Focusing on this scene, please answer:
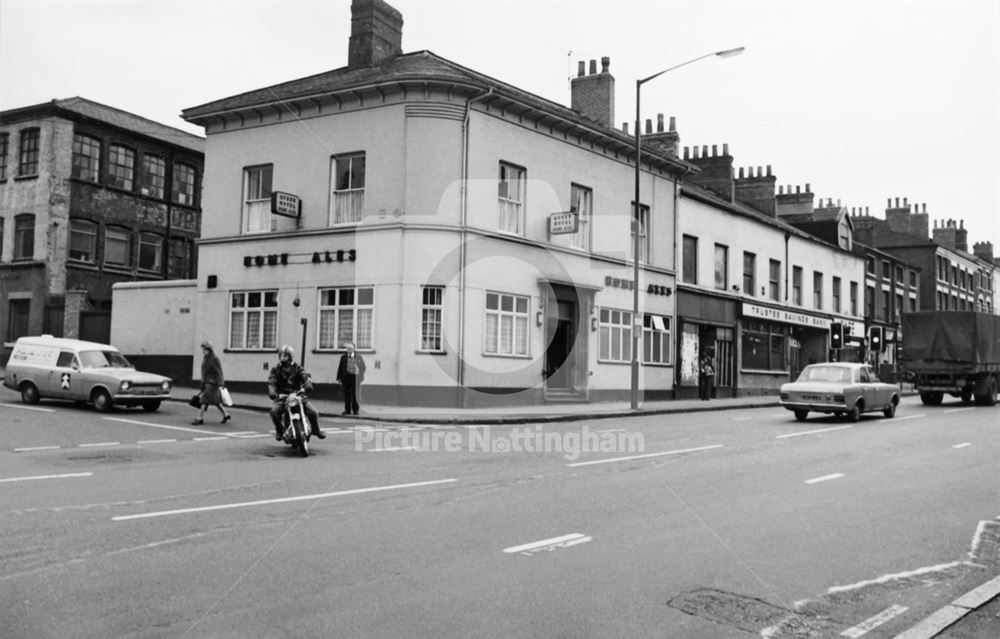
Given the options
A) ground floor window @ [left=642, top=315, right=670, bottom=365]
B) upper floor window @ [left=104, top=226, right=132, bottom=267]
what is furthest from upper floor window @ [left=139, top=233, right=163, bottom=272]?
ground floor window @ [left=642, top=315, right=670, bottom=365]

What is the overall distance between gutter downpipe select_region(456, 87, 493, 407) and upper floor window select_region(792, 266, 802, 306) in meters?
23.9

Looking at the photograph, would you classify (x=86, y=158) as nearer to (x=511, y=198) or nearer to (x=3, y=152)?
(x=3, y=152)

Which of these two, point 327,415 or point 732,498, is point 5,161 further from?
point 732,498

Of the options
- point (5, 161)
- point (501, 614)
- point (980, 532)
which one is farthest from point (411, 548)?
point (5, 161)

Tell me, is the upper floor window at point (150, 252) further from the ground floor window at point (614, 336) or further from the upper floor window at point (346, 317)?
the ground floor window at point (614, 336)

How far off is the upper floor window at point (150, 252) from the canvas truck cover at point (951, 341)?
31557 mm

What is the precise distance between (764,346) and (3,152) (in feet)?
113

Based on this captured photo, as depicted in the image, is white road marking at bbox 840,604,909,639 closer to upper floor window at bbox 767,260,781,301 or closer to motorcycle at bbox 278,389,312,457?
motorcycle at bbox 278,389,312,457

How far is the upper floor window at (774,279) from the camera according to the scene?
1565 inches

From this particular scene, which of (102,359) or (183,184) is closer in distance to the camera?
(102,359)

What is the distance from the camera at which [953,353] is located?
29969 mm

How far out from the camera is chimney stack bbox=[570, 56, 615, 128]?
31766mm

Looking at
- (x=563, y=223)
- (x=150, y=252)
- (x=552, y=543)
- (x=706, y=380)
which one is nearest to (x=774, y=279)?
(x=706, y=380)

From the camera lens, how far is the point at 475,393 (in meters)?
23.7
